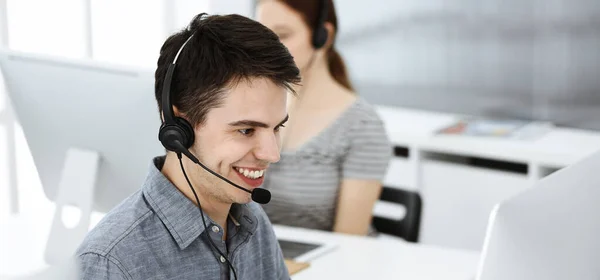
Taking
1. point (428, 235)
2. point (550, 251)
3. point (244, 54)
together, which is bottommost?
point (428, 235)

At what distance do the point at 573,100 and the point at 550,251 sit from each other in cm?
264

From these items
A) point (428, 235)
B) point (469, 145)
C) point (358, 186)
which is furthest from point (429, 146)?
point (358, 186)

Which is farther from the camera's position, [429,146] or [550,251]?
[429,146]

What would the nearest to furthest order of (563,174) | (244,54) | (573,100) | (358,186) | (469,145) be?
(563,174) < (244,54) < (358,186) < (469,145) < (573,100)

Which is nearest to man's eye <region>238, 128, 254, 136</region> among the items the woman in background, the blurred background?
the woman in background

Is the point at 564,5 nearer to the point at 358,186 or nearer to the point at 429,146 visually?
the point at 429,146

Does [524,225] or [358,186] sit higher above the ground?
[524,225]

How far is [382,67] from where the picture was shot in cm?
416

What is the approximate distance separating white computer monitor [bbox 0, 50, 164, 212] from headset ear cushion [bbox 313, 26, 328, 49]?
0.82m

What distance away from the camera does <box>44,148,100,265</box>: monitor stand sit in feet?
6.46

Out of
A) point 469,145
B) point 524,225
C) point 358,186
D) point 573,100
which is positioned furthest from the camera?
point 573,100

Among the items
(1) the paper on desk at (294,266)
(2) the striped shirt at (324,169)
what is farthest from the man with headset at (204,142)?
(2) the striped shirt at (324,169)

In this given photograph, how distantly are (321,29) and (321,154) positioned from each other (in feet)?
1.13

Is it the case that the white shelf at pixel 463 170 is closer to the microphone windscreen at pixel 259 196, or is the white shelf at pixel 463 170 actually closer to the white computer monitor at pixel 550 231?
the microphone windscreen at pixel 259 196
